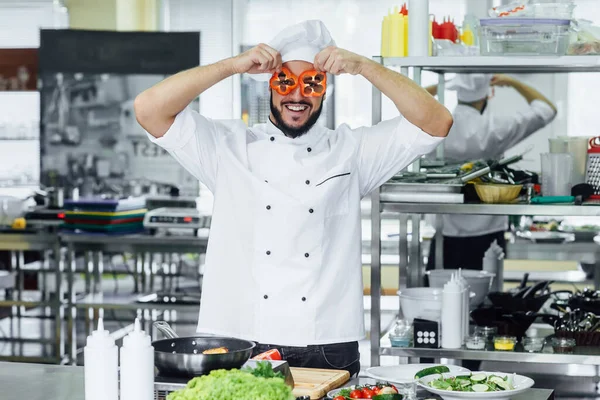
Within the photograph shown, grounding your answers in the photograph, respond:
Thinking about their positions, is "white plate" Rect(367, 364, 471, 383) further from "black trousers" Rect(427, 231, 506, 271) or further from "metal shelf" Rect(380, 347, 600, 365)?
"black trousers" Rect(427, 231, 506, 271)

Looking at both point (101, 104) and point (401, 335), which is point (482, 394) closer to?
point (401, 335)

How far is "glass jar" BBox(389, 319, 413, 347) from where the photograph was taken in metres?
3.33

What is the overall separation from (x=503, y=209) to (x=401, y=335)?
23.3 inches

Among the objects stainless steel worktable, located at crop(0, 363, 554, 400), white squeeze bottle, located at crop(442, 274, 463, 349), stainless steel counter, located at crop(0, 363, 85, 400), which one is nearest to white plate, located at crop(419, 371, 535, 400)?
stainless steel worktable, located at crop(0, 363, 554, 400)

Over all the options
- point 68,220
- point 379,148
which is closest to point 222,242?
point 379,148

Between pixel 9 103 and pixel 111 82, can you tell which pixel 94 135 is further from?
pixel 9 103

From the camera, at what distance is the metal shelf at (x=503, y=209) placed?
322 cm

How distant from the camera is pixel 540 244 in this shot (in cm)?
552

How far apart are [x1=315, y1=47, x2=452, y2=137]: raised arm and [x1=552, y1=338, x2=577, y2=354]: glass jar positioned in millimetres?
1023

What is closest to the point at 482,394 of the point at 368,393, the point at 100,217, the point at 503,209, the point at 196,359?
the point at 368,393

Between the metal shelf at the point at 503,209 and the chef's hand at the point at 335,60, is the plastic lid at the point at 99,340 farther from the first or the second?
the metal shelf at the point at 503,209

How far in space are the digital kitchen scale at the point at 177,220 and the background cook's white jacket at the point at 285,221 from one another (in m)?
2.63

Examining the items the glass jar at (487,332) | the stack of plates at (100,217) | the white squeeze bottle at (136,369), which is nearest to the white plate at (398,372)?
the white squeeze bottle at (136,369)

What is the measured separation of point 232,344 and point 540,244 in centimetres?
384
